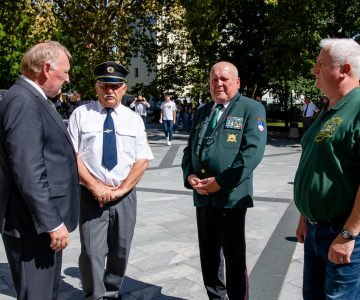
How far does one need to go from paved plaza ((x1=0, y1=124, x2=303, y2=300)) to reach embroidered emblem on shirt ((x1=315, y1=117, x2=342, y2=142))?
6.10ft

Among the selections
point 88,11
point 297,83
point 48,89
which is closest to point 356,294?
point 48,89

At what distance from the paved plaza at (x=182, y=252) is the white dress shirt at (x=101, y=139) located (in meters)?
1.12

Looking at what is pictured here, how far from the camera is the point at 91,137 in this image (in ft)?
10.6

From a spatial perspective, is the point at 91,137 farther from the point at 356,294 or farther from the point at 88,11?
the point at 88,11

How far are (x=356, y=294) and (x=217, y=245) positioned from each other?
4.18 ft

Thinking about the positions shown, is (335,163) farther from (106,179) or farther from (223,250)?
(106,179)

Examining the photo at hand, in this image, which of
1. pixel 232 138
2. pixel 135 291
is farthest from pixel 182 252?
pixel 232 138

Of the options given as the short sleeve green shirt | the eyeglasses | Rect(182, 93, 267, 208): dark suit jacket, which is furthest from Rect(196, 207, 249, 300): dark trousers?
the eyeglasses

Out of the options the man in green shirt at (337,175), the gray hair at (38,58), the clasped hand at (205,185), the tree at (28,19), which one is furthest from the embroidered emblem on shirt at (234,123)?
the tree at (28,19)

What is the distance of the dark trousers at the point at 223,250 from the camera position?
304 cm

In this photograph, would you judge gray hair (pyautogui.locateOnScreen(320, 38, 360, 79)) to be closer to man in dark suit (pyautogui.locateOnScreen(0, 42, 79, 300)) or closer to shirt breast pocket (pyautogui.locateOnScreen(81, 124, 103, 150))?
man in dark suit (pyautogui.locateOnScreen(0, 42, 79, 300))

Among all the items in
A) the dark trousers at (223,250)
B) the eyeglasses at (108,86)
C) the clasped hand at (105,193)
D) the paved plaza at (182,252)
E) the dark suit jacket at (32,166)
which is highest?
the eyeglasses at (108,86)

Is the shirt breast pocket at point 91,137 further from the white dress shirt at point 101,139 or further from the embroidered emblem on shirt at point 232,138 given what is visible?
the embroidered emblem on shirt at point 232,138

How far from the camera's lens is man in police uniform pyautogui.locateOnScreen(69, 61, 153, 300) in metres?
3.18
